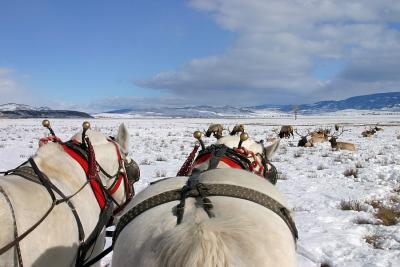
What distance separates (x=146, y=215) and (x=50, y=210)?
2.34 feet

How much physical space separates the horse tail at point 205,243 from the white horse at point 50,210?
0.87m

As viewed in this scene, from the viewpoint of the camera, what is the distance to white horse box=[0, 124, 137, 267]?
6.28ft

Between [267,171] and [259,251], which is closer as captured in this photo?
[259,251]

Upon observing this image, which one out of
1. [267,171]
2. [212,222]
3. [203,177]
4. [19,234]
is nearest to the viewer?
[212,222]

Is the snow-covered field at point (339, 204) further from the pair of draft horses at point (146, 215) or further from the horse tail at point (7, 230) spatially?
the horse tail at point (7, 230)

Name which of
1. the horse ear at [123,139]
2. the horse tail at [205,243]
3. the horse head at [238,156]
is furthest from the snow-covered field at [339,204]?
the horse tail at [205,243]

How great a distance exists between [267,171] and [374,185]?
5.82 metres

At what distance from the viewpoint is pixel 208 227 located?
143 cm

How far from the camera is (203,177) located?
2049 mm

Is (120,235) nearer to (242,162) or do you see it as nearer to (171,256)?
(171,256)

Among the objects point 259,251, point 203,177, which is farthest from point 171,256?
point 203,177

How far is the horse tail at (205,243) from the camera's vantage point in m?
1.34

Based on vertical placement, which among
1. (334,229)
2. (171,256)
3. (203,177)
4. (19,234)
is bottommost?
(334,229)

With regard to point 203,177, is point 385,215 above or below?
below
